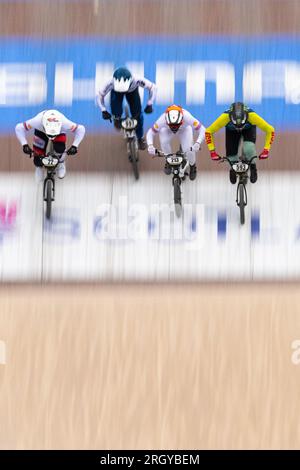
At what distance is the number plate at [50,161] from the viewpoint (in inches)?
443

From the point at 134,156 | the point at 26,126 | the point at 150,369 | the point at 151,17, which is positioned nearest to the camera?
the point at 150,369

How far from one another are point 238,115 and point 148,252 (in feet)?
7.39

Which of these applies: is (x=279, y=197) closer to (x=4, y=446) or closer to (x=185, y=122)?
(x=185, y=122)

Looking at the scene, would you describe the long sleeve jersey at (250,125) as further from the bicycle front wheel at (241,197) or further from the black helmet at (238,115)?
the bicycle front wheel at (241,197)

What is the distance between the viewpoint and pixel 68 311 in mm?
10547

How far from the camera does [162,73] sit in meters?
13.0

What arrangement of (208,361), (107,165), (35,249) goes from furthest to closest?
(107,165), (35,249), (208,361)

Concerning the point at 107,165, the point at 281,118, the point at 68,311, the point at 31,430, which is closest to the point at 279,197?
the point at 281,118

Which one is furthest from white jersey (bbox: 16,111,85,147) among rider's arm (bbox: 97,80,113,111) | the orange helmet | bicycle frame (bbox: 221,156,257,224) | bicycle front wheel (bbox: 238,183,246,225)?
bicycle front wheel (bbox: 238,183,246,225)

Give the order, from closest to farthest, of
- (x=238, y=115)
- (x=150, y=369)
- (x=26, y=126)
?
(x=150, y=369), (x=238, y=115), (x=26, y=126)

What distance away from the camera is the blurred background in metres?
9.77

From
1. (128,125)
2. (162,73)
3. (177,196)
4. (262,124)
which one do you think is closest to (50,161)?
(128,125)

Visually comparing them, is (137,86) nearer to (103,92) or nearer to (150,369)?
(103,92)

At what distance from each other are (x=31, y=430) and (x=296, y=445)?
3062 millimetres
